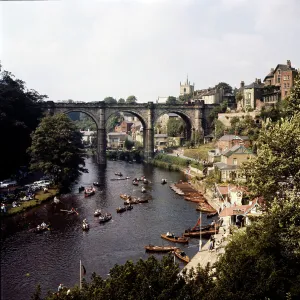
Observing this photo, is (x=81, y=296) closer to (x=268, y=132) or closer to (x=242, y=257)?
(x=242, y=257)

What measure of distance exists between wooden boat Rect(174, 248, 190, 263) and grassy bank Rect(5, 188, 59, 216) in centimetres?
2010

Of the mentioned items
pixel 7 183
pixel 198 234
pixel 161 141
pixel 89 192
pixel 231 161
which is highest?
pixel 161 141

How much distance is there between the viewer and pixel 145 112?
9694 centimetres

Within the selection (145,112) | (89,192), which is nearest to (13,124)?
(89,192)

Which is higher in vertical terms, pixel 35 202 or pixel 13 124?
pixel 13 124

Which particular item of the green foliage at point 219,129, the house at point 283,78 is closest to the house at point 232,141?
the house at point 283,78

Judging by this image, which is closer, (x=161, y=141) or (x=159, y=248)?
(x=159, y=248)

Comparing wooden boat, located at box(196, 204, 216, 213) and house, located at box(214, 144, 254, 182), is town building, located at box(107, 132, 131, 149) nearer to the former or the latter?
house, located at box(214, 144, 254, 182)

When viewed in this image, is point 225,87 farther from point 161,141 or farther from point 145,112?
point 145,112

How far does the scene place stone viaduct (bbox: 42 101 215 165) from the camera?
3538 inches

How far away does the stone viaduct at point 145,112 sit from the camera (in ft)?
295

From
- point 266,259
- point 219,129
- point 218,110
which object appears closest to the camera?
point 266,259

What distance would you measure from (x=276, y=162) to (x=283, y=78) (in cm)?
5951

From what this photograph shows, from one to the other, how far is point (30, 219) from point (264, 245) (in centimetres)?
2914
